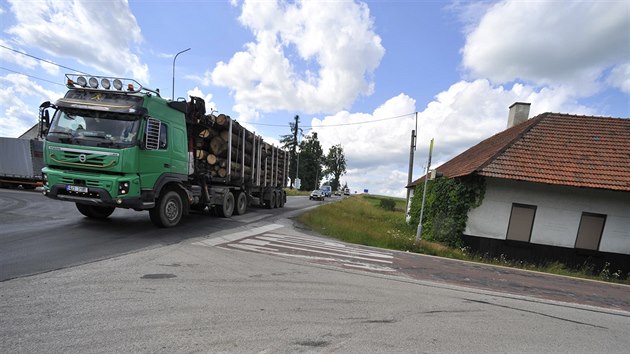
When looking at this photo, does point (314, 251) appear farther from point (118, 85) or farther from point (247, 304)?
point (118, 85)

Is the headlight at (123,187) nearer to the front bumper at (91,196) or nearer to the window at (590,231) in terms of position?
the front bumper at (91,196)

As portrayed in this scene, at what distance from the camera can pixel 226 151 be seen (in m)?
12.3

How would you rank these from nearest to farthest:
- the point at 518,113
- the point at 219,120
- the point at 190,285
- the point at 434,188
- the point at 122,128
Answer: the point at 190,285, the point at 122,128, the point at 219,120, the point at 434,188, the point at 518,113

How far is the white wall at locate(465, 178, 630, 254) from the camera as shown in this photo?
12.2m

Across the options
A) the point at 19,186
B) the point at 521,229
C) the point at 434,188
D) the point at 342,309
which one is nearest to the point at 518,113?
the point at 434,188

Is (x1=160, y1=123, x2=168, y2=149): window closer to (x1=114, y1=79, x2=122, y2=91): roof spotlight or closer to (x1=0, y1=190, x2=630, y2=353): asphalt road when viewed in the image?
(x1=114, y1=79, x2=122, y2=91): roof spotlight

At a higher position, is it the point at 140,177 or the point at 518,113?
the point at 518,113

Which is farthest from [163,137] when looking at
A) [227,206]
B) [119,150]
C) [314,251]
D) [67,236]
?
[314,251]

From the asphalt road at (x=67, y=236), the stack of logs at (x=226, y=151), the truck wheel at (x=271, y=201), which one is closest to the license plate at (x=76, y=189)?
the asphalt road at (x=67, y=236)

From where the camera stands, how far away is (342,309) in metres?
4.54

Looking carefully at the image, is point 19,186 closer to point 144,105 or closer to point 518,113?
point 144,105

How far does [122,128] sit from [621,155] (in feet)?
58.1

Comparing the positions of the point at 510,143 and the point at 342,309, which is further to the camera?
the point at 510,143

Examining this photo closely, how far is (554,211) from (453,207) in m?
3.54
